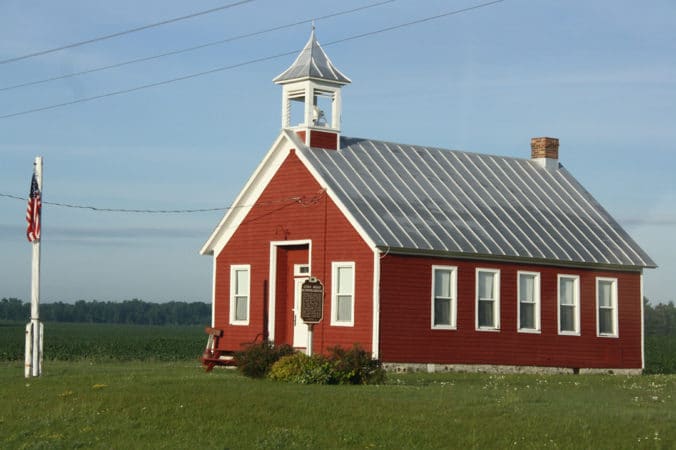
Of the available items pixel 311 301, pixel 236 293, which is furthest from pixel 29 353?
pixel 236 293

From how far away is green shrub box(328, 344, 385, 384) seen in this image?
28.5 m

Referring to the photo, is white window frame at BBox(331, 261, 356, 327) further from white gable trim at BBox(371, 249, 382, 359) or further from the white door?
the white door

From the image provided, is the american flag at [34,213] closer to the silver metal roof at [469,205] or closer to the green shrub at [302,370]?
the green shrub at [302,370]

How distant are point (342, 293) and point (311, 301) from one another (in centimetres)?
675

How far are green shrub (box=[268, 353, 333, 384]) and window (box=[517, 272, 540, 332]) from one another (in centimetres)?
1252

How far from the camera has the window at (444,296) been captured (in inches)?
1483

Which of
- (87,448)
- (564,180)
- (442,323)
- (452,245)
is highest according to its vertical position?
(564,180)

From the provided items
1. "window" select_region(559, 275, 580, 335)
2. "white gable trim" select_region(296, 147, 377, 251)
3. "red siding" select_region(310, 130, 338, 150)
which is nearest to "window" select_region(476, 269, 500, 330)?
"window" select_region(559, 275, 580, 335)

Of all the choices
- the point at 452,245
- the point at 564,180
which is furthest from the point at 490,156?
the point at 452,245

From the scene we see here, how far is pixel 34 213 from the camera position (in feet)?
106

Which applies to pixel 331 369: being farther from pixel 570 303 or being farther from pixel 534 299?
pixel 570 303

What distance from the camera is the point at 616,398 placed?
27.8m

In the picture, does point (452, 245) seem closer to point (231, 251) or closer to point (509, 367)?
point (509, 367)

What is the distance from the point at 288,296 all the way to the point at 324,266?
292cm
